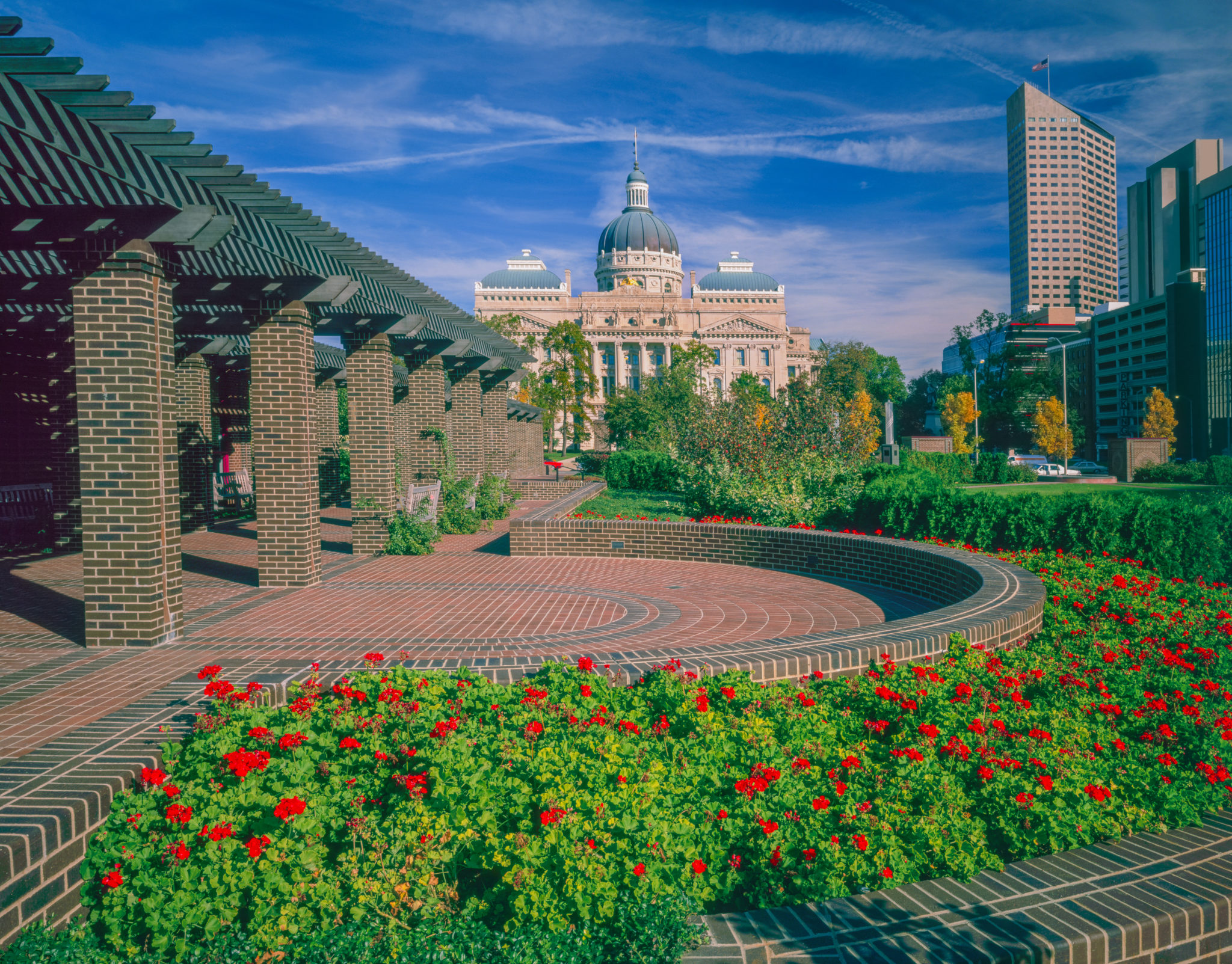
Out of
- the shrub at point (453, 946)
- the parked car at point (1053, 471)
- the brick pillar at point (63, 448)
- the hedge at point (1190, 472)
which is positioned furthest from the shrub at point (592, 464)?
the shrub at point (453, 946)

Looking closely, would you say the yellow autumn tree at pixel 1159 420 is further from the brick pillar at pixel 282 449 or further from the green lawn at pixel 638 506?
the brick pillar at pixel 282 449

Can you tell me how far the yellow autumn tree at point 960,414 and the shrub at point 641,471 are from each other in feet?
119

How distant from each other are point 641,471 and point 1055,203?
682 ft

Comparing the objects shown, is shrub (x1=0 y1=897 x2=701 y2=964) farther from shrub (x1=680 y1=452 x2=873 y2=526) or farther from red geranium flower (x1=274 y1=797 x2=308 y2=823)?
shrub (x1=680 y1=452 x2=873 y2=526)

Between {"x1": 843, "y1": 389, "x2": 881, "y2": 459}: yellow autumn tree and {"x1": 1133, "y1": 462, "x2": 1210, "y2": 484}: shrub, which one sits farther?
{"x1": 1133, "y1": 462, "x2": 1210, "y2": 484}: shrub

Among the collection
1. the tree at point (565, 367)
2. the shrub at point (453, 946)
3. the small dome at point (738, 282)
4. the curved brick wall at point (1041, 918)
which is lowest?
the curved brick wall at point (1041, 918)

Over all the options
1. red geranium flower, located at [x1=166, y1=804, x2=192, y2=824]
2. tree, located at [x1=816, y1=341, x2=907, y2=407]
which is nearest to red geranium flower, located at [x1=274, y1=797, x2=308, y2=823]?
red geranium flower, located at [x1=166, y1=804, x2=192, y2=824]

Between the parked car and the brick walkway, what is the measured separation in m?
40.1

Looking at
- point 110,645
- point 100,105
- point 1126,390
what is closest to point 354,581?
point 110,645

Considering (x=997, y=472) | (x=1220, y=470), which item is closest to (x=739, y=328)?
(x=997, y=472)

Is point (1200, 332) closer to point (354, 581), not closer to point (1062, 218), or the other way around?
point (354, 581)

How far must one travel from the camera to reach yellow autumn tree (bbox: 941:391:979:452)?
181 ft

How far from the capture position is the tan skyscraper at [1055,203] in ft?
622

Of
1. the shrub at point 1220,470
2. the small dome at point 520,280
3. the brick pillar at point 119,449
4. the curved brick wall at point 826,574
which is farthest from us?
the small dome at point 520,280
